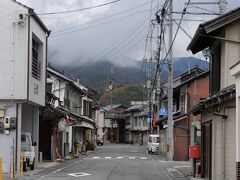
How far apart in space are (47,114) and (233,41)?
64.2ft

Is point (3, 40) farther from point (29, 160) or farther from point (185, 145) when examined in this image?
point (185, 145)

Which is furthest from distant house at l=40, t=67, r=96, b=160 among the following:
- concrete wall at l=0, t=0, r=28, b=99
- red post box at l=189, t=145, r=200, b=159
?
red post box at l=189, t=145, r=200, b=159

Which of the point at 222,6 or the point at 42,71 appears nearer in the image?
the point at 222,6

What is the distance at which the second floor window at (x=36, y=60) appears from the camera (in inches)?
1142

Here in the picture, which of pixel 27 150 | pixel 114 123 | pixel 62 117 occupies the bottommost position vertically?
pixel 114 123

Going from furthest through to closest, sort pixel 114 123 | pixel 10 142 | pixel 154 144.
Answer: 1. pixel 114 123
2. pixel 154 144
3. pixel 10 142

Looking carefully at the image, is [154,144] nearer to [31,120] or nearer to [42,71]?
[31,120]

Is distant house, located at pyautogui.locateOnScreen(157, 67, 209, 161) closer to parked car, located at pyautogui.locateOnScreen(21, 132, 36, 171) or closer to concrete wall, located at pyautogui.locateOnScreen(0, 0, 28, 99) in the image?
parked car, located at pyautogui.locateOnScreen(21, 132, 36, 171)

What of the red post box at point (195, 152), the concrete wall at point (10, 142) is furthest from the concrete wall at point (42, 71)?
the red post box at point (195, 152)

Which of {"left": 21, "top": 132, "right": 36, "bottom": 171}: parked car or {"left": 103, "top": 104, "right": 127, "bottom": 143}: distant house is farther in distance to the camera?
{"left": 103, "top": 104, "right": 127, "bottom": 143}: distant house

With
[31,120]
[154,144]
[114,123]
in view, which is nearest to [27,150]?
[31,120]

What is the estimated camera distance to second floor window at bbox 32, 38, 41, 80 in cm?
2900

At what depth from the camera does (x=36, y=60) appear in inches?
1199

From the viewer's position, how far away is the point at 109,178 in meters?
23.8
